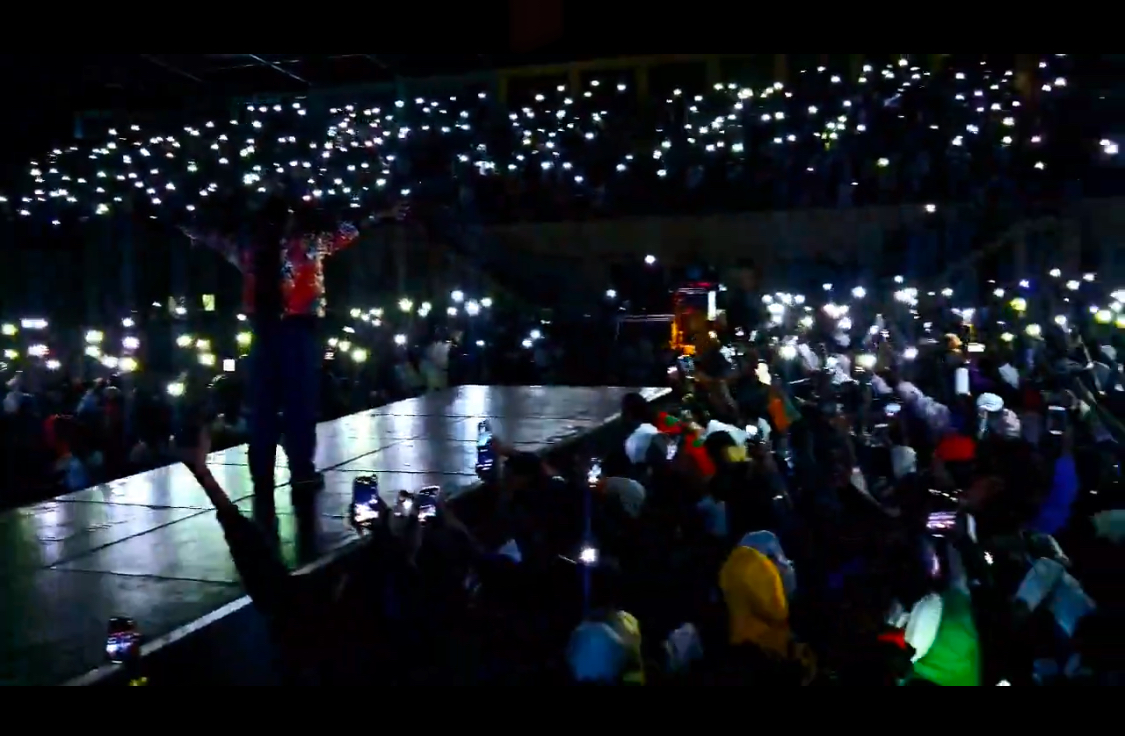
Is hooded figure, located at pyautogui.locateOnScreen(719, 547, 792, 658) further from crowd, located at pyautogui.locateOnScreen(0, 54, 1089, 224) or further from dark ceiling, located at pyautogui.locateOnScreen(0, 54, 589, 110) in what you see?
crowd, located at pyautogui.locateOnScreen(0, 54, 1089, 224)

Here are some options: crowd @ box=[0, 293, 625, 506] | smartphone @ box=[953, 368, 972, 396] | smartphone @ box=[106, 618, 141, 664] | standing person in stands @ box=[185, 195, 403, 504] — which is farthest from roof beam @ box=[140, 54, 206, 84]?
smartphone @ box=[953, 368, 972, 396]

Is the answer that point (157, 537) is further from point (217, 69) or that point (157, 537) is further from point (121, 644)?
point (217, 69)

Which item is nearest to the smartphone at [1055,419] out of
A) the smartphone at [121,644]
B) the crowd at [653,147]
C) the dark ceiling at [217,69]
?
the dark ceiling at [217,69]

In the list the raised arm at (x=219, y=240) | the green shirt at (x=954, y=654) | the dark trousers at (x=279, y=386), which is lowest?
the green shirt at (x=954, y=654)

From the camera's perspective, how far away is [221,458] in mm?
6594

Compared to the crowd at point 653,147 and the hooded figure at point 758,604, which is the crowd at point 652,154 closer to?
the crowd at point 653,147

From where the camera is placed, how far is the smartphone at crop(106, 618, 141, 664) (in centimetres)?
312

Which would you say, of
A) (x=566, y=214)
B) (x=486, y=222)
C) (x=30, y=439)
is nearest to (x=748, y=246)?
(x=566, y=214)

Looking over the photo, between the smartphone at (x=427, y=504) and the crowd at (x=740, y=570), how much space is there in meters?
0.03

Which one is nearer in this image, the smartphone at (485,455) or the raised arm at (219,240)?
the raised arm at (219,240)

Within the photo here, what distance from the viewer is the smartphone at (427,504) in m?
4.30

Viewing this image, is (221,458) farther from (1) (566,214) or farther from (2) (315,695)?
(1) (566,214)

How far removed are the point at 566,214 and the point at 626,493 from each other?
16034mm

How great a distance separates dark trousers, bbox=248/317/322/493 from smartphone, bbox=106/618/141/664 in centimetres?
216
